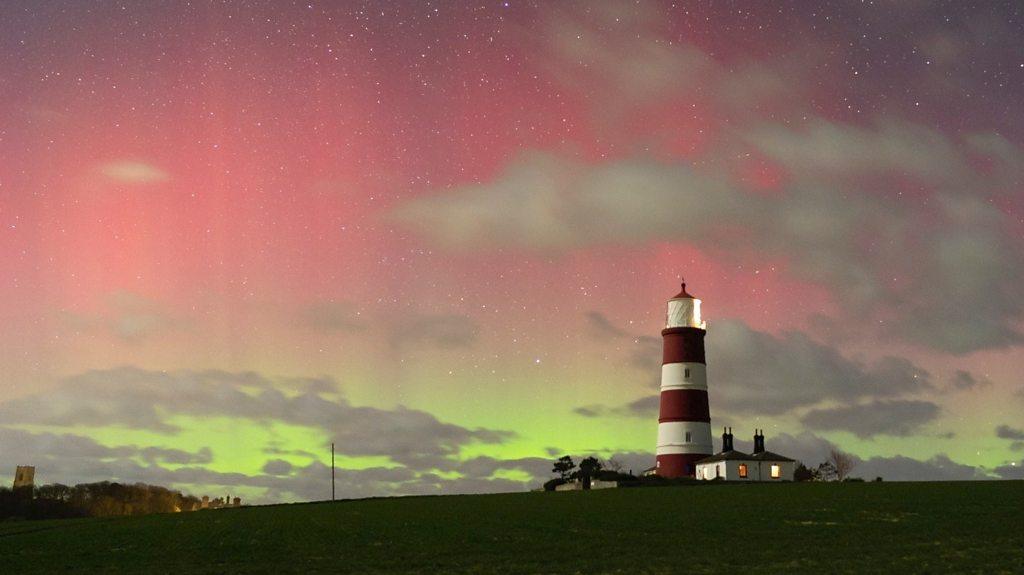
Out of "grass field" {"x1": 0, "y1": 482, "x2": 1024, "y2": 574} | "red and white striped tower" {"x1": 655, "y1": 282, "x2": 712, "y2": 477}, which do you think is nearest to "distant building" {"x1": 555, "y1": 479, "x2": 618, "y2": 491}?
"red and white striped tower" {"x1": 655, "y1": 282, "x2": 712, "y2": 477}

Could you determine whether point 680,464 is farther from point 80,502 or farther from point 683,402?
point 80,502

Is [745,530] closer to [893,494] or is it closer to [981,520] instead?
[981,520]

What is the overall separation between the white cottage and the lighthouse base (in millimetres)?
443

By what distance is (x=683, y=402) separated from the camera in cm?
8775

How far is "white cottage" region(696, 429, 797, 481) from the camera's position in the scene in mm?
88312

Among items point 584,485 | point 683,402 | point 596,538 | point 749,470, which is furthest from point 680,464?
point 596,538

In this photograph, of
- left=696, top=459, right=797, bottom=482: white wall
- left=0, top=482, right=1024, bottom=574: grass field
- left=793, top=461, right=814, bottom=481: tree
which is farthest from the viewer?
left=793, top=461, right=814, bottom=481: tree

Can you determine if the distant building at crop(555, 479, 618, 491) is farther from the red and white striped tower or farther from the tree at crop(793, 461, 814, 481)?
the tree at crop(793, 461, 814, 481)

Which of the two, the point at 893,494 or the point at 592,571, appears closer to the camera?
the point at 592,571

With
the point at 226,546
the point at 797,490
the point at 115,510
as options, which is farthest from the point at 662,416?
the point at 115,510

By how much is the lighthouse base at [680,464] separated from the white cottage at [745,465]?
1.45 feet

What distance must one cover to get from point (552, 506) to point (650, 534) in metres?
20.1

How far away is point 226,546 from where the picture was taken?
42281 mm

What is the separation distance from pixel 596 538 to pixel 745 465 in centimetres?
5478
